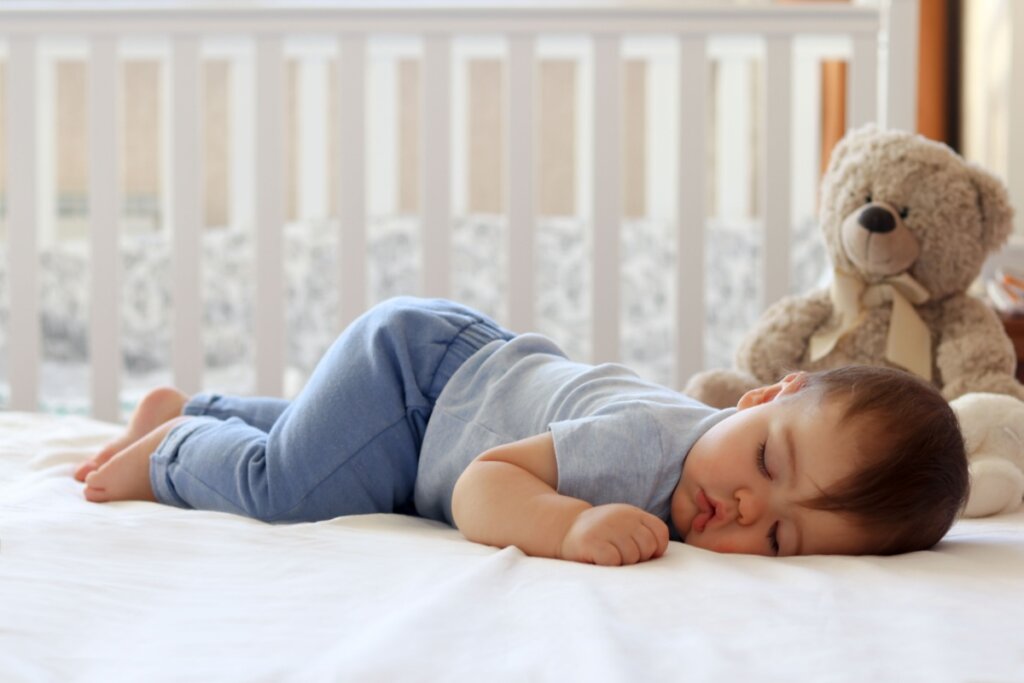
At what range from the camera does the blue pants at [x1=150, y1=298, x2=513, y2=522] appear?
949 millimetres

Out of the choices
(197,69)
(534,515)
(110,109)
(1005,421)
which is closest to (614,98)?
(197,69)

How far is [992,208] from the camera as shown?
128cm

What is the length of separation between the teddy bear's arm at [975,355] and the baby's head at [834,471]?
1.52ft

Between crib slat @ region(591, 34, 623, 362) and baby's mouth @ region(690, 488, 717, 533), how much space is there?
0.91 meters

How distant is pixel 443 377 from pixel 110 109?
1023mm

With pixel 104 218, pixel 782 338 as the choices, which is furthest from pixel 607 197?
pixel 104 218

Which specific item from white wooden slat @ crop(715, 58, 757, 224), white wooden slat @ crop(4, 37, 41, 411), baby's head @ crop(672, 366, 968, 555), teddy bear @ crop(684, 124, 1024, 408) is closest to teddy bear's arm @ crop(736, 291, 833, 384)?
teddy bear @ crop(684, 124, 1024, 408)

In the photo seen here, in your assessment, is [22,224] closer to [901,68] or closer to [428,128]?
[428,128]

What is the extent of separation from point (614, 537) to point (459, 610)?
0.52ft

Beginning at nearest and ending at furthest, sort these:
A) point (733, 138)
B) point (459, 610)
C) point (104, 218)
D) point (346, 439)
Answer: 1. point (459, 610)
2. point (346, 439)
3. point (104, 218)
4. point (733, 138)

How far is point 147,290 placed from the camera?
2.44 meters

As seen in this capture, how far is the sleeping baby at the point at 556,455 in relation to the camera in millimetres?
744

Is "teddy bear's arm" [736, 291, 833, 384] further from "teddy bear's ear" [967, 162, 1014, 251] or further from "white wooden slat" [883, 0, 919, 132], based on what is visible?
"white wooden slat" [883, 0, 919, 132]

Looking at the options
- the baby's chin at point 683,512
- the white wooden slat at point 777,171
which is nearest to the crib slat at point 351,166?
the white wooden slat at point 777,171
